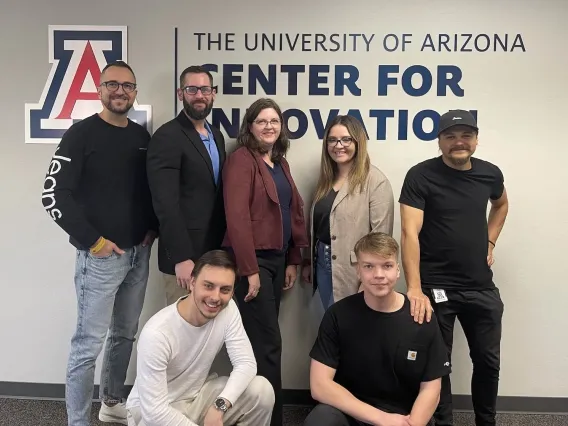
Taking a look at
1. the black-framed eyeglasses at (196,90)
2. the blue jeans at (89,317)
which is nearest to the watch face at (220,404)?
the blue jeans at (89,317)

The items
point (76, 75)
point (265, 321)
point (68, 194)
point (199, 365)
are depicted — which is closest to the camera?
point (199, 365)

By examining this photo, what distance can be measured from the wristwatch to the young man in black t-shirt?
1.02 feet

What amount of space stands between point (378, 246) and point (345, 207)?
1.70ft

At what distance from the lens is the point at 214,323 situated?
1.92 m

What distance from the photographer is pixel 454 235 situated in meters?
2.14

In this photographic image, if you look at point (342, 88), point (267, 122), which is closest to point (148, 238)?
point (267, 122)

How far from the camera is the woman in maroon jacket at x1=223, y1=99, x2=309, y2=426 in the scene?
219 cm

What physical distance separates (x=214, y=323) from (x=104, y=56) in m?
1.60

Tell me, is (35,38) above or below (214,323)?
above

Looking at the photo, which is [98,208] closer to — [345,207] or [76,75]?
[76,75]

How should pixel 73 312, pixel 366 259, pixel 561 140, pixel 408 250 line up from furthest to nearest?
pixel 73 312 → pixel 561 140 → pixel 408 250 → pixel 366 259

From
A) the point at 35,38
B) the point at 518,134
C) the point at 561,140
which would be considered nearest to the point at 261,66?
the point at 35,38

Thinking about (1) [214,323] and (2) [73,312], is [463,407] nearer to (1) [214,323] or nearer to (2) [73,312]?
(1) [214,323]

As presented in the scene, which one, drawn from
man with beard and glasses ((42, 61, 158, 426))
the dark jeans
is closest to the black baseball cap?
the dark jeans
